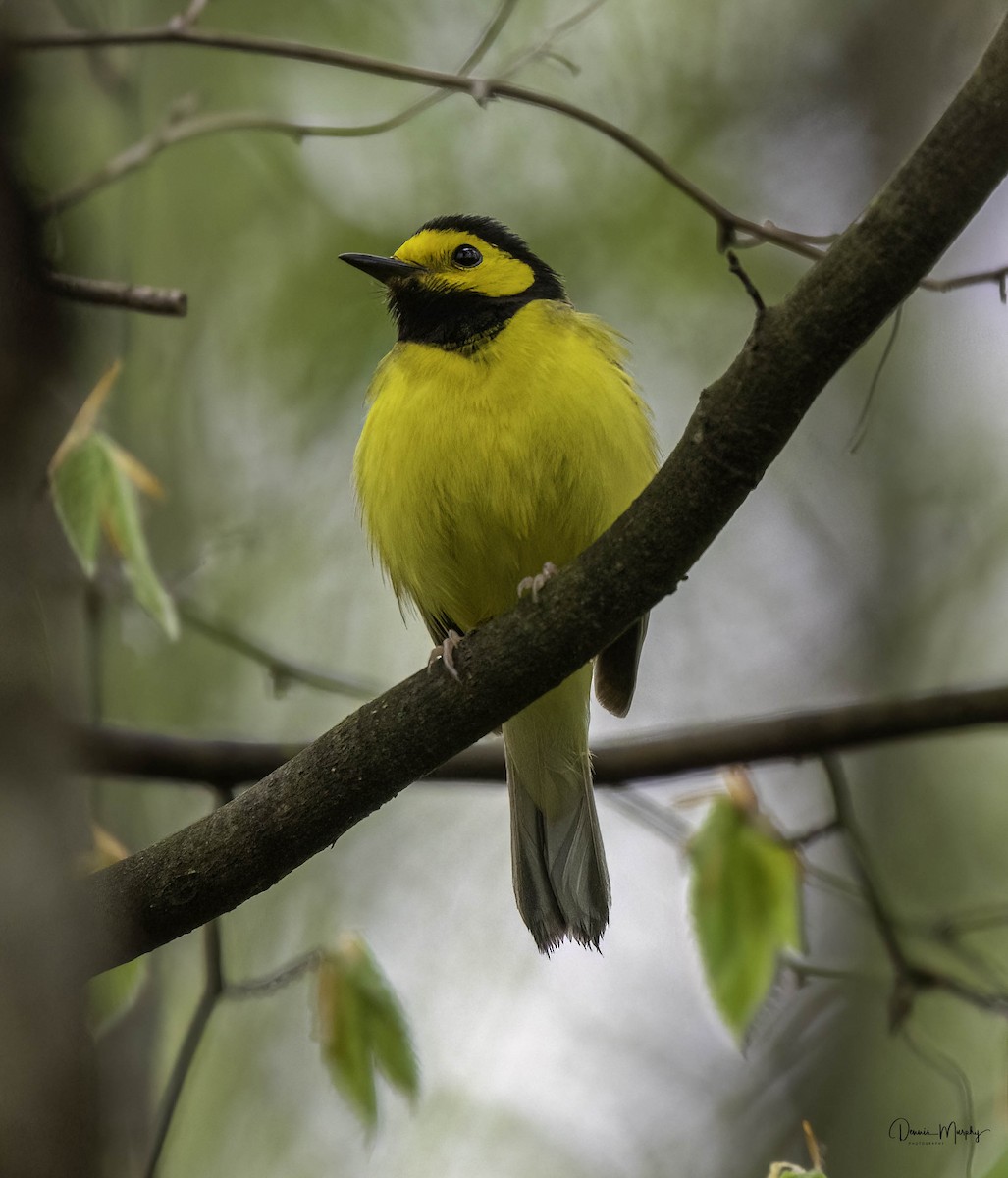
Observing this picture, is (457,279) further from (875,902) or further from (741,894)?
(875,902)

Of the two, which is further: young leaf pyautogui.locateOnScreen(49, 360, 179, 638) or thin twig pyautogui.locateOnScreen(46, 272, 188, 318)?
young leaf pyautogui.locateOnScreen(49, 360, 179, 638)

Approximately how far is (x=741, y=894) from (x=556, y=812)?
1.04 metres

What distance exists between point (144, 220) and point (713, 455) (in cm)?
579

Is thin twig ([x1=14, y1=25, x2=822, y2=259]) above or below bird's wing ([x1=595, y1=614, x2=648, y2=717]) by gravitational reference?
above

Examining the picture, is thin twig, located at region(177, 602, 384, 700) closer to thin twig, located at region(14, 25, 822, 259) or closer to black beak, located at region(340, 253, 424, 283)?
black beak, located at region(340, 253, 424, 283)

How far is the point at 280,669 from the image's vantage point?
15.5ft

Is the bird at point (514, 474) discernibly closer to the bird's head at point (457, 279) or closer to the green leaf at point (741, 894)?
the bird's head at point (457, 279)

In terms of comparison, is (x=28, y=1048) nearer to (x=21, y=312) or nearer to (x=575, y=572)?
(x=21, y=312)

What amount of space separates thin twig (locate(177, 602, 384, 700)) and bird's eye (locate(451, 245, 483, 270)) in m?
1.53

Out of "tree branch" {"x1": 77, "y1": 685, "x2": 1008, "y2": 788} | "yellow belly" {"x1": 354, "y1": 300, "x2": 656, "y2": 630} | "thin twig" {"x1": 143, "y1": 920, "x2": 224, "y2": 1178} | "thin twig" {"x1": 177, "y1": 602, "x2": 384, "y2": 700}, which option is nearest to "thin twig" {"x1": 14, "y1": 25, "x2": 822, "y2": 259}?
"yellow belly" {"x1": 354, "y1": 300, "x2": 656, "y2": 630}

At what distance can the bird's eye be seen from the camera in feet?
16.3

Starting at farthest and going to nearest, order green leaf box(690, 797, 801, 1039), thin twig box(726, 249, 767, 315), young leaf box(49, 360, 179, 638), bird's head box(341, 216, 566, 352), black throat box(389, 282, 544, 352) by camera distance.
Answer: bird's head box(341, 216, 566, 352)
black throat box(389, 282, 544, 352)
green leaf box(690, 797, 801, 1039)
young leaf box(49, 360, 179, 638)
thin twig box(726, 249, 767, 315)

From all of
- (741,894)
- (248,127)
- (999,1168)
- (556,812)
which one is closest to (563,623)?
(741,894)
